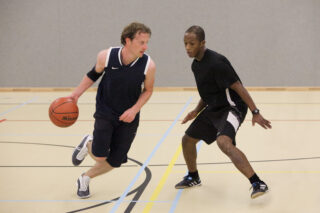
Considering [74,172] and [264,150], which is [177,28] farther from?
[74,172]

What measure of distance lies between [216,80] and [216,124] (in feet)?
1.39

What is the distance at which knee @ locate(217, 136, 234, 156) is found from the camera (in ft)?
14.1

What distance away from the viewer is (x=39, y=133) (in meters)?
7.77

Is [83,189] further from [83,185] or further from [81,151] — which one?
[81,151]

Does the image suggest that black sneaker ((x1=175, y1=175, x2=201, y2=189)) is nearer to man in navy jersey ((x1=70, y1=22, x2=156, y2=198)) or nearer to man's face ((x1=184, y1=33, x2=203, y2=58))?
man in navy jersey ((x1=70, y1=22, x2=156, y2=198))

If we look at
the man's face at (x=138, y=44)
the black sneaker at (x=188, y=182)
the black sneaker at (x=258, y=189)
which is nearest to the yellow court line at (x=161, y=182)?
the black sneaker at (x=188, y=182)

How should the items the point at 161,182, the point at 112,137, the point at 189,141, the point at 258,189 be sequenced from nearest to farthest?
1. the point at 258,189
2. the point at 112,137
3. the point at 189,141
4. the point at 161,182

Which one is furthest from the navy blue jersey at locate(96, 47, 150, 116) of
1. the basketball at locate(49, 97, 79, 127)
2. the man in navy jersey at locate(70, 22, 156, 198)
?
the basketball at locate(49, 97, 79, 127)

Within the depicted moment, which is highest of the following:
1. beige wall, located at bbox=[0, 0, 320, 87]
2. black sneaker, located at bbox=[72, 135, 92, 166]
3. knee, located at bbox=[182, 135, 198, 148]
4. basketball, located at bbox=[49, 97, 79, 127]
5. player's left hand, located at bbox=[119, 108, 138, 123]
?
player's left hand, located at bbox=[119, 108, 138, 123]

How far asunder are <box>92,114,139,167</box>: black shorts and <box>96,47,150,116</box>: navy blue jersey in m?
0.09

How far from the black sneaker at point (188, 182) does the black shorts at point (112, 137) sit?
2.15 ft

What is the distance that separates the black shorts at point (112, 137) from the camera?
4402 millimetres

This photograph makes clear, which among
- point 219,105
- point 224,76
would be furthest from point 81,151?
point 224,76

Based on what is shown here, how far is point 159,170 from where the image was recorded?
18.1 ft
